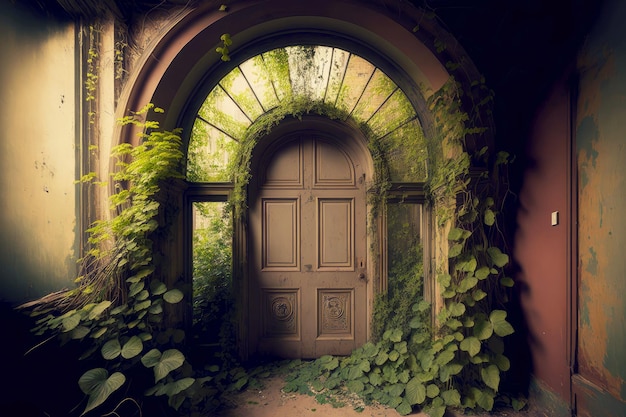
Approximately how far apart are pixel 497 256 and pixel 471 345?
0.81 m

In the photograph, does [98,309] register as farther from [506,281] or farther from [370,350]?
[506,281]

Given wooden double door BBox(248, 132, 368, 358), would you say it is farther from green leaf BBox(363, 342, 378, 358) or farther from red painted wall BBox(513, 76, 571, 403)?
red painted wall BBox(513, 76, 571, 403)

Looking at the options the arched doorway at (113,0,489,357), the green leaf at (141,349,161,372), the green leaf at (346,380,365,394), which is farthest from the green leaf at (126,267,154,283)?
the green leaf at (346,380,365,394)

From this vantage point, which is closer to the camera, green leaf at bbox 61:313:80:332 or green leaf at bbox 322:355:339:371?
green leaf at bbox 61:313:80:332

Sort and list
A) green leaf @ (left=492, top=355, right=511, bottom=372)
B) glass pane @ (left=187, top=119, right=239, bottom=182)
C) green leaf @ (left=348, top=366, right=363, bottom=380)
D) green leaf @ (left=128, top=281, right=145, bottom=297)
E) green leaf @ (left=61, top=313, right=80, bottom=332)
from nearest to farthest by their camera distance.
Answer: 1. green leaf @ (left=61, top=313, right=80, bottom=332)
2. green leaf @ (left=128, top=281, right=145, bottom=297)
3. green leaf @ (left=492, top=355, right=511, bottom=372)
4. green leaf @ (left=348, top=366, right=363, bottom=380)
5. glass pane @ (left=187, top=119, right=239, bottom=182)

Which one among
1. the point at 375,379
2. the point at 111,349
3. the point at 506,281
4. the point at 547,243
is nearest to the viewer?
the point at 111,349

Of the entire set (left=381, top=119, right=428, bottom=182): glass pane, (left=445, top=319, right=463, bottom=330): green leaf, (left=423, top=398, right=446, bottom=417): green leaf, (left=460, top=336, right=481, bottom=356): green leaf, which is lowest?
(left=423, top=398, right=446, bottom=417): green leaf

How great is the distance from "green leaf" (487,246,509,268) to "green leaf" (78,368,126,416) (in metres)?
3.05

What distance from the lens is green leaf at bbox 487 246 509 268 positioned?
99.2 inches

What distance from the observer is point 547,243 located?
2.45 meters

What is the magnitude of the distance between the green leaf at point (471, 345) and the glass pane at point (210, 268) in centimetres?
233

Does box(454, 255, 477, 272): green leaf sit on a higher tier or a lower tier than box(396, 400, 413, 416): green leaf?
higher

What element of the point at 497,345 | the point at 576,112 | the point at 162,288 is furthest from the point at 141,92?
the point at 497,345

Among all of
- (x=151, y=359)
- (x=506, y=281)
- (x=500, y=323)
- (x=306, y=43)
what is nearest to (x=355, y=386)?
(x=500, y=323)
